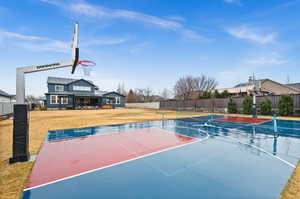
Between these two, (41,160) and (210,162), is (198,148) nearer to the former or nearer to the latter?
(210,162)

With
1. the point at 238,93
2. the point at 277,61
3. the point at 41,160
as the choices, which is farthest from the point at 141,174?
the point at 238,93

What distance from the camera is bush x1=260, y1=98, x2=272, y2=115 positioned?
56.3 ft

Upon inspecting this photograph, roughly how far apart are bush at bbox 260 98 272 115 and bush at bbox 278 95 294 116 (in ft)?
3.67

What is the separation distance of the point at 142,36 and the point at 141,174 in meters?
15.0

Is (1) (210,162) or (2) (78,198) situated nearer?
(2) (78,198)

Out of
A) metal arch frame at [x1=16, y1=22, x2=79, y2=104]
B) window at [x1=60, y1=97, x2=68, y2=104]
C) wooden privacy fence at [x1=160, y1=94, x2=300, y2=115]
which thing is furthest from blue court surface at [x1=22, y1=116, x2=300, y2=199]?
window at [x1=60, y1=97, x2=68, y2=104]

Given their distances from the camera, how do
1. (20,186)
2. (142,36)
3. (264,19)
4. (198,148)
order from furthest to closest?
1. (142,36)
2. (264,19)
3. (198,148)
4. (20,186)

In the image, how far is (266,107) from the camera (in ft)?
56.7

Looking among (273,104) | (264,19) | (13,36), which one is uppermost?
(264,19)

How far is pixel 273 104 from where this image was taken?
17.5 metres

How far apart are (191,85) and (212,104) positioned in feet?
50.8

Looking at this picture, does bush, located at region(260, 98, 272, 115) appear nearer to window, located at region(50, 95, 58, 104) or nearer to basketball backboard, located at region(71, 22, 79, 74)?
basketball backboard, located at region(71, 22, 79, 74)

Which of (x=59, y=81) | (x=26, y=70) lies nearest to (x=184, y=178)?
(x=26, y=70)

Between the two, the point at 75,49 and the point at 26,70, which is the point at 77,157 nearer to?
the point at 26,70
